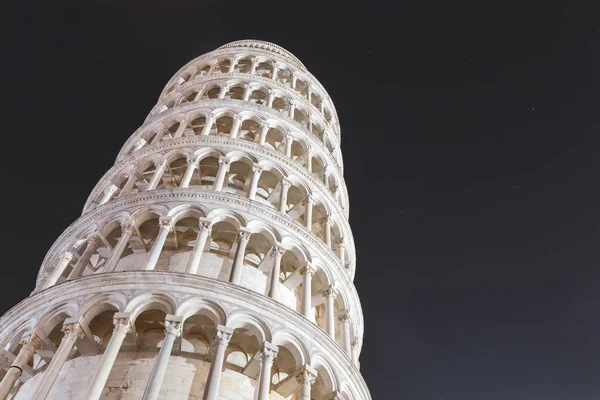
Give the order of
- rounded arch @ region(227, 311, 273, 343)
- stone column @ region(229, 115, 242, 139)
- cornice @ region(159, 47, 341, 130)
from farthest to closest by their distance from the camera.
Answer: cornice @ region(159, 47, 341, 130) < stone column @ region(229, 115, 242, 139) < rounded arch @ region(227, 311, 273, 343)

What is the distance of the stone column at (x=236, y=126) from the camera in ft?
70.4

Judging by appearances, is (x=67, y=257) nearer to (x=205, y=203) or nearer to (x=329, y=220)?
(x=205, y=203)

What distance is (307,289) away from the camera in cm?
1616

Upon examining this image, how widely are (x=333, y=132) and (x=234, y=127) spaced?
773cm

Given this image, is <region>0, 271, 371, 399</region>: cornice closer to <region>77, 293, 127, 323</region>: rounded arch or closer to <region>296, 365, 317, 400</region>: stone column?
<region>77, 293, 127, 323</region>: rounded arch

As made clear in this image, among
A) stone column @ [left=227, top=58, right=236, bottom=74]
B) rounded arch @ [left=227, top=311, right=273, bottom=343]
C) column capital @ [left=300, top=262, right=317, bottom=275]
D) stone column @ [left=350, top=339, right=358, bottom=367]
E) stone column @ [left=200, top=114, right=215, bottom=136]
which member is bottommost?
rounded arch @ [left=227, top=311, right=273, bottom=343]

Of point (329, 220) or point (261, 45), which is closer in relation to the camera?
point (329, 220)

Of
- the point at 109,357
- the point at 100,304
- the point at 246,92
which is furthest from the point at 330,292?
the point at 246,92

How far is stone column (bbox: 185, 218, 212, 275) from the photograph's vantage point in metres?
14.3

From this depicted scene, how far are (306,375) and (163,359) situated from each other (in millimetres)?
3673

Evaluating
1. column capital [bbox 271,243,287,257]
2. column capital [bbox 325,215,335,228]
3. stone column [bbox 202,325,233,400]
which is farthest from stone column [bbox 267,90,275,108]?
stone column [bbox 202,325,233,400]

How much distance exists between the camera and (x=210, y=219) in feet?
53.2

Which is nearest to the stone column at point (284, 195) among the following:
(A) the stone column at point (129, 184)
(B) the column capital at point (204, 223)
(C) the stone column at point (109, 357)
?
(B) the column capital at point (204, 223)

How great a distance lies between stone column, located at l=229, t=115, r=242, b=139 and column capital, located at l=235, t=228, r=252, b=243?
6.06m
